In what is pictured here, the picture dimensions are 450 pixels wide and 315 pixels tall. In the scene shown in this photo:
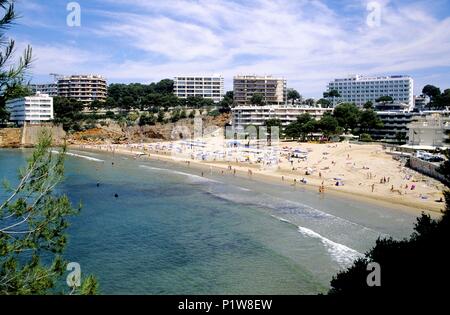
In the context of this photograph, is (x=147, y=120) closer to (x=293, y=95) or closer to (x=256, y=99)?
(x=256, y=99)

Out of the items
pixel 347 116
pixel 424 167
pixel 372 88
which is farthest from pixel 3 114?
pixel 372 88

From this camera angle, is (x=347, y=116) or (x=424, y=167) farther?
(x=347, y=116)

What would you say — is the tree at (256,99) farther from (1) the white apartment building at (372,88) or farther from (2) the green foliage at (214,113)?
(1) the white apartment building at (372,88)

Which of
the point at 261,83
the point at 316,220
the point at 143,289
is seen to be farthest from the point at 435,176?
the point at 261,83

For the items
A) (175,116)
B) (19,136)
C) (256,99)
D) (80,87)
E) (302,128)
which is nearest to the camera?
(302,128)
